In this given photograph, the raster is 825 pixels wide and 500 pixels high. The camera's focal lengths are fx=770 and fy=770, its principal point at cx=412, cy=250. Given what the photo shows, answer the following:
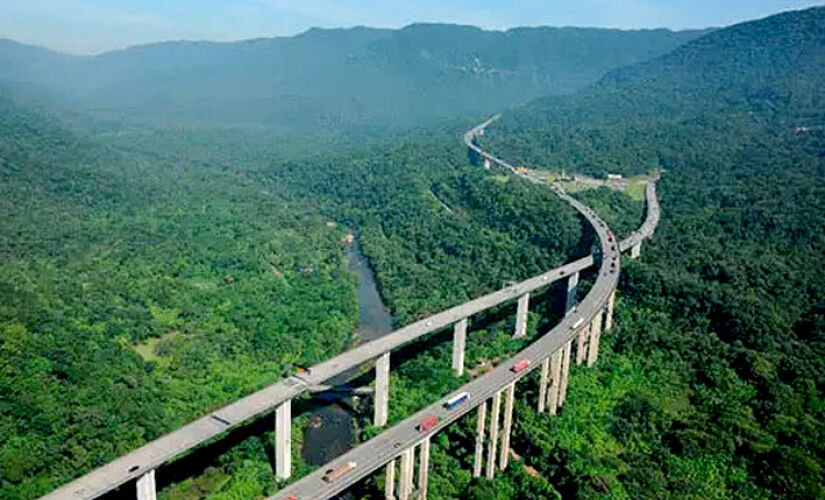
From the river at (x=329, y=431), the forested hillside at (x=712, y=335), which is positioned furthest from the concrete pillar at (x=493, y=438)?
the river at (x=329, y=431)

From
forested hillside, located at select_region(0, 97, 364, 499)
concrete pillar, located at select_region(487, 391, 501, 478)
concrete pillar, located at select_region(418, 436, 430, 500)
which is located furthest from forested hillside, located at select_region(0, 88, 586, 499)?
concrete pillar, located at select_region(487, 391, 501, 478)

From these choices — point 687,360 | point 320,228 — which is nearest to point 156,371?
point 687,360

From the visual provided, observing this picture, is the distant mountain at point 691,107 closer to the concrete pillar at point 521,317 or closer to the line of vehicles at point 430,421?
the concrete pillar at point 521,317

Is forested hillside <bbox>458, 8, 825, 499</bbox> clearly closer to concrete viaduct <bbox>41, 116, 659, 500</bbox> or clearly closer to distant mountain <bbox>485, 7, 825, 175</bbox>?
distant mountain <bbox>485, 7, 825, 175</bbox>

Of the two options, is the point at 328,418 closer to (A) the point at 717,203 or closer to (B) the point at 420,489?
(B) the point at 420,489

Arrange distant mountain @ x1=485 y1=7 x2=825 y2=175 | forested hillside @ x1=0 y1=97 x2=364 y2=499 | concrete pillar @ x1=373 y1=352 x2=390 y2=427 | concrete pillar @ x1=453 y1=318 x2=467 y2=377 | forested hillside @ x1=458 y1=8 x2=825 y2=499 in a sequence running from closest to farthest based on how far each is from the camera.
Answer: forested hillside @ x1=458 y1=8 x2=825 y2=499 → forested hillside @ x1=0 y1=97 x2=364 y2=499 → concrete pillar @ x1=373 y1=352 x2=390 y2=427 → concrete pillar @ x1=453 y1=318 x2=467 y2=377 → distant mountain @ x1=485 y1=7 x2=825 y2=175

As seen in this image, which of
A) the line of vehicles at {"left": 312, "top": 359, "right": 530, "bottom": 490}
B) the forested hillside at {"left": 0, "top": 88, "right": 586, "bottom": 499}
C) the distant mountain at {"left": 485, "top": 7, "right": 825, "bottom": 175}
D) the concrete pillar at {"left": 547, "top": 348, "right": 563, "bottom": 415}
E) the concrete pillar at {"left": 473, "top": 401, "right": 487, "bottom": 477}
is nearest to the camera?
the line of vehicles at {"left": 312, "top": 359, "right": 530, "bottom": 490}
